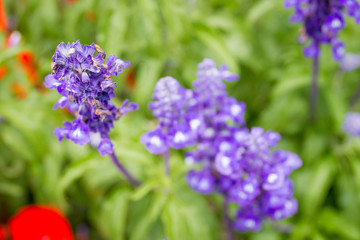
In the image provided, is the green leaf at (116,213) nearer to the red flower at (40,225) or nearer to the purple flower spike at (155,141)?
the red flower at (40,225)

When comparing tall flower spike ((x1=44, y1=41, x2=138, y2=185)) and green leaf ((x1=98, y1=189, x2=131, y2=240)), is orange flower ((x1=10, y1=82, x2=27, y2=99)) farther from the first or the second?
tall flower spike ((x1=44, y1=41, x2=138, y2=185))

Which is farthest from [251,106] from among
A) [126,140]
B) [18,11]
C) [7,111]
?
[18,11]

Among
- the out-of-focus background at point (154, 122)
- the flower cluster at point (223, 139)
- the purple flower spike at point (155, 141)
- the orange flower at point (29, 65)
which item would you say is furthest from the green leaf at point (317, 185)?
the orange flower at point (29, 65)

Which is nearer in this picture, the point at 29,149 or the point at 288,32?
the point at 29,149

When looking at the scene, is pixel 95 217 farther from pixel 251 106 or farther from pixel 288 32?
pixel 288 32

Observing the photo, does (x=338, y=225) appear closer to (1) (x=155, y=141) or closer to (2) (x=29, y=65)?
(1) (x=155, y=141)

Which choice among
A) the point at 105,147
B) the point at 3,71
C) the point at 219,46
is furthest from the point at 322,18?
the point at 3,71
